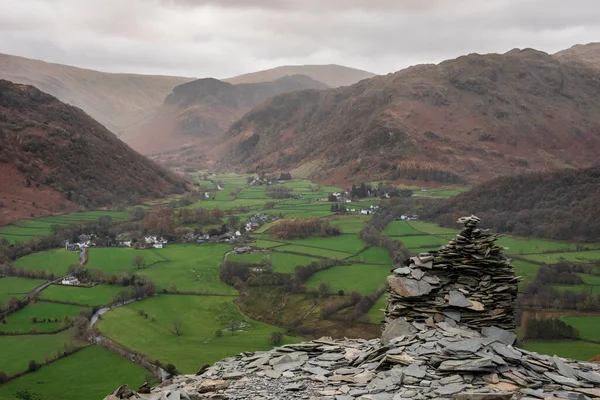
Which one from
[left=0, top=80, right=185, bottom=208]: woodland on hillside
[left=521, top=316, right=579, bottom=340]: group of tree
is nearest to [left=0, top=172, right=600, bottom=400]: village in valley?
[left=521, top=316, right=579, bottom=340]: group of tree

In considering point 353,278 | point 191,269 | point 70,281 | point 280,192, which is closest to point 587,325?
point 353,278

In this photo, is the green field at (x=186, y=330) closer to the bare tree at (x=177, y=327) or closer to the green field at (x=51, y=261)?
the bare tree at (x=177, y=327)

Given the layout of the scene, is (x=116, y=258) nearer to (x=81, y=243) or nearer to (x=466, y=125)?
(x=81, y=243)

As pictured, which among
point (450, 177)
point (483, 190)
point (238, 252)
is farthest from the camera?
point (450, 177)

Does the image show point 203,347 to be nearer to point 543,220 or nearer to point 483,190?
point 543,220

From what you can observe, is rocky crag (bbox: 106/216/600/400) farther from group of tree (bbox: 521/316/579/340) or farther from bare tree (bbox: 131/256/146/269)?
bare tree (bbox: 131/256/146/269)

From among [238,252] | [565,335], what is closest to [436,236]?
[238,252]

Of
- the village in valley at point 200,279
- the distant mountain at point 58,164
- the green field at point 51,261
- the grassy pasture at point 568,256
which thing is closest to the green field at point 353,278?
the village in valley at point 200,279
